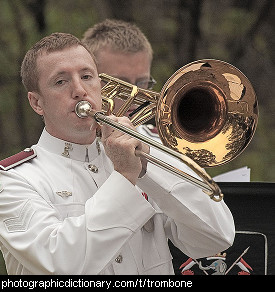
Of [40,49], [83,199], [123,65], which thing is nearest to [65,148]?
[83,199]

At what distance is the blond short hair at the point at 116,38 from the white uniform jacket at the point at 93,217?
1.26 m

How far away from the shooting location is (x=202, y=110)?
13.0 feet

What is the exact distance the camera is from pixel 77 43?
12.5 ft

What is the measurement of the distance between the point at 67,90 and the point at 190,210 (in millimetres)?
740

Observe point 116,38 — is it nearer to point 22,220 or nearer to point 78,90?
point 78,90

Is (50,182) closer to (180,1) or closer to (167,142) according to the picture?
(167,142)

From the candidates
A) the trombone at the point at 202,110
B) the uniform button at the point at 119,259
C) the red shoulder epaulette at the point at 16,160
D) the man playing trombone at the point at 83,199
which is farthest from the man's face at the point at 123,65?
the uniform button at the point at 119,259

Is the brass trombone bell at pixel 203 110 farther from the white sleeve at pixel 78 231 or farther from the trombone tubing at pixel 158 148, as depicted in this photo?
the white sleeve at pixel 78 231

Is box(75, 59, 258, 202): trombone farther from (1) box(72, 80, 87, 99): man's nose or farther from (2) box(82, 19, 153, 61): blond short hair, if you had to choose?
(2) box(82, 19, 153, 61): blond short hair

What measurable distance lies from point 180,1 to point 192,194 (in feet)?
20.6

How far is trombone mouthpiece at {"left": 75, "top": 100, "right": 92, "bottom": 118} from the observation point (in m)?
3.58

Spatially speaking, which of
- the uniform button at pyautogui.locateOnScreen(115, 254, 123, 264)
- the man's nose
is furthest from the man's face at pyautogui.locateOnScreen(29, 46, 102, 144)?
the uniform button at pyautogui.locateOnScreen(115, 254, 123, 264)

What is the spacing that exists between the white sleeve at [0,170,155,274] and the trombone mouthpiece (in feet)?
1.09

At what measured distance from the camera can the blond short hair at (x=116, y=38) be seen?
5035 mm
